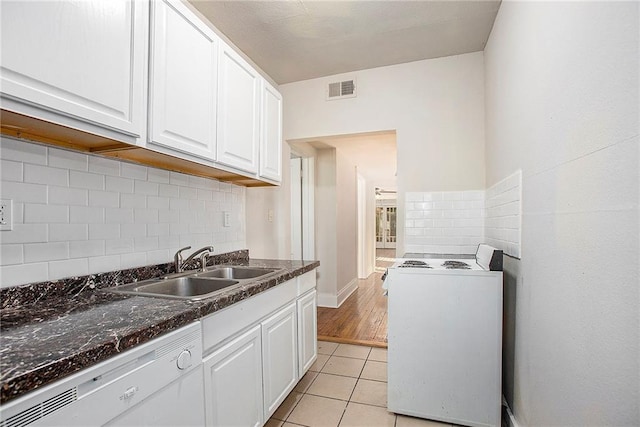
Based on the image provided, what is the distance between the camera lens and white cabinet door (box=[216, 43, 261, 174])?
1813 millimetres

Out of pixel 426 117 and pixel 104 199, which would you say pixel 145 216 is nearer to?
pixel 104 199

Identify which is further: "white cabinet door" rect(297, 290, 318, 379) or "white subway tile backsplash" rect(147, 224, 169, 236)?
"white cabinet door" rect(297, 290, 318, 379)

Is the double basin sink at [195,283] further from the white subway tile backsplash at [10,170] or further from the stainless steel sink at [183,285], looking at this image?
the white subway tile backsplash at [10,170]

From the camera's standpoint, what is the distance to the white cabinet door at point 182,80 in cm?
136

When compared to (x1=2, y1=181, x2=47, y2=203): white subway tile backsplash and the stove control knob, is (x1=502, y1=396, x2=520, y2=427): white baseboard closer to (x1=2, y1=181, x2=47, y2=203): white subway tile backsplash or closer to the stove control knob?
the stove control knob

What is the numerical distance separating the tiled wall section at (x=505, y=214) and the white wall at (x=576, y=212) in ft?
0.28

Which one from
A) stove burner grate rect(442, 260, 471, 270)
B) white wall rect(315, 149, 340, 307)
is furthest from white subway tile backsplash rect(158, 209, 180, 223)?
white wall rect(315, 149, 340, 307)

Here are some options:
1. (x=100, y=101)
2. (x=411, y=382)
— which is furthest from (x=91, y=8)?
(x=411, y=382)

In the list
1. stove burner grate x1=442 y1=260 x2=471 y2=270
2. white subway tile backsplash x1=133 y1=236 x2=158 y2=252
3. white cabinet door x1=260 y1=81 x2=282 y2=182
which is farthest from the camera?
white cabinet door x1=260 y1=81 x2=282 y2=182

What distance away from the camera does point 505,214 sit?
6.37 feet

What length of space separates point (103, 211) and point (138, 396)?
0.89m

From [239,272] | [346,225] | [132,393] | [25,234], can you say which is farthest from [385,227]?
[132,393]

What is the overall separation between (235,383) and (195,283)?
0.63 m

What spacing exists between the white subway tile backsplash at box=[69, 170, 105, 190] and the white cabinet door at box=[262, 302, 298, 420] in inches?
39.8
